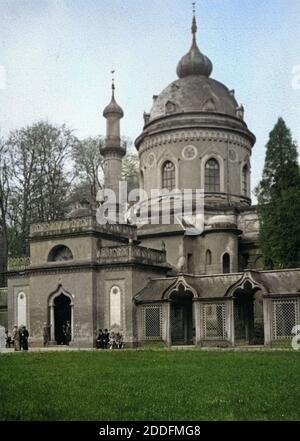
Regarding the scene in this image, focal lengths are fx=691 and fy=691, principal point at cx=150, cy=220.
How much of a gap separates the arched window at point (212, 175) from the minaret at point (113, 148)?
5.37 meters

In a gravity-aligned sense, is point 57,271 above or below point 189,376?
above

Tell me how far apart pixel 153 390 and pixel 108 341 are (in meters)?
19.5

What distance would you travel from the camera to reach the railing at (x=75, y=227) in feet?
112

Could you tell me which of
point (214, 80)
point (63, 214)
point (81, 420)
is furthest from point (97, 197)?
point (81, 420)

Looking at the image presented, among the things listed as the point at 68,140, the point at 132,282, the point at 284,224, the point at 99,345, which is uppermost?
the point at 68,140

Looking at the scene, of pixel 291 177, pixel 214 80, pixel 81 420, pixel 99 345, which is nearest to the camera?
pixel 81 420

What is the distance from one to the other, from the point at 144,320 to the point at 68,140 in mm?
17689

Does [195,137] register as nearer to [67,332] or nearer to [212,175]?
[212,175]

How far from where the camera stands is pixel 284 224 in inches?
1312

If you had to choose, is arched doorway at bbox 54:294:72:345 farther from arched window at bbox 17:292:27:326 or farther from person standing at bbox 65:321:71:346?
arched window at bbox 17:292:27:326

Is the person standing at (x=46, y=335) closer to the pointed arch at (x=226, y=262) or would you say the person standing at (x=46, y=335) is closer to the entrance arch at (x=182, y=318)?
the entrance arch at (x=182, y=318)

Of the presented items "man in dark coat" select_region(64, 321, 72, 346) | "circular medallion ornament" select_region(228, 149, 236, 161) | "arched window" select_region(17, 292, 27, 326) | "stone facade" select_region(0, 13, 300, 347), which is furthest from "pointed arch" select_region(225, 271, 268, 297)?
"circular medallion ornament" select_region(228, 149, 236, 161)

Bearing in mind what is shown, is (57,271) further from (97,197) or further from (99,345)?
(97,197)
